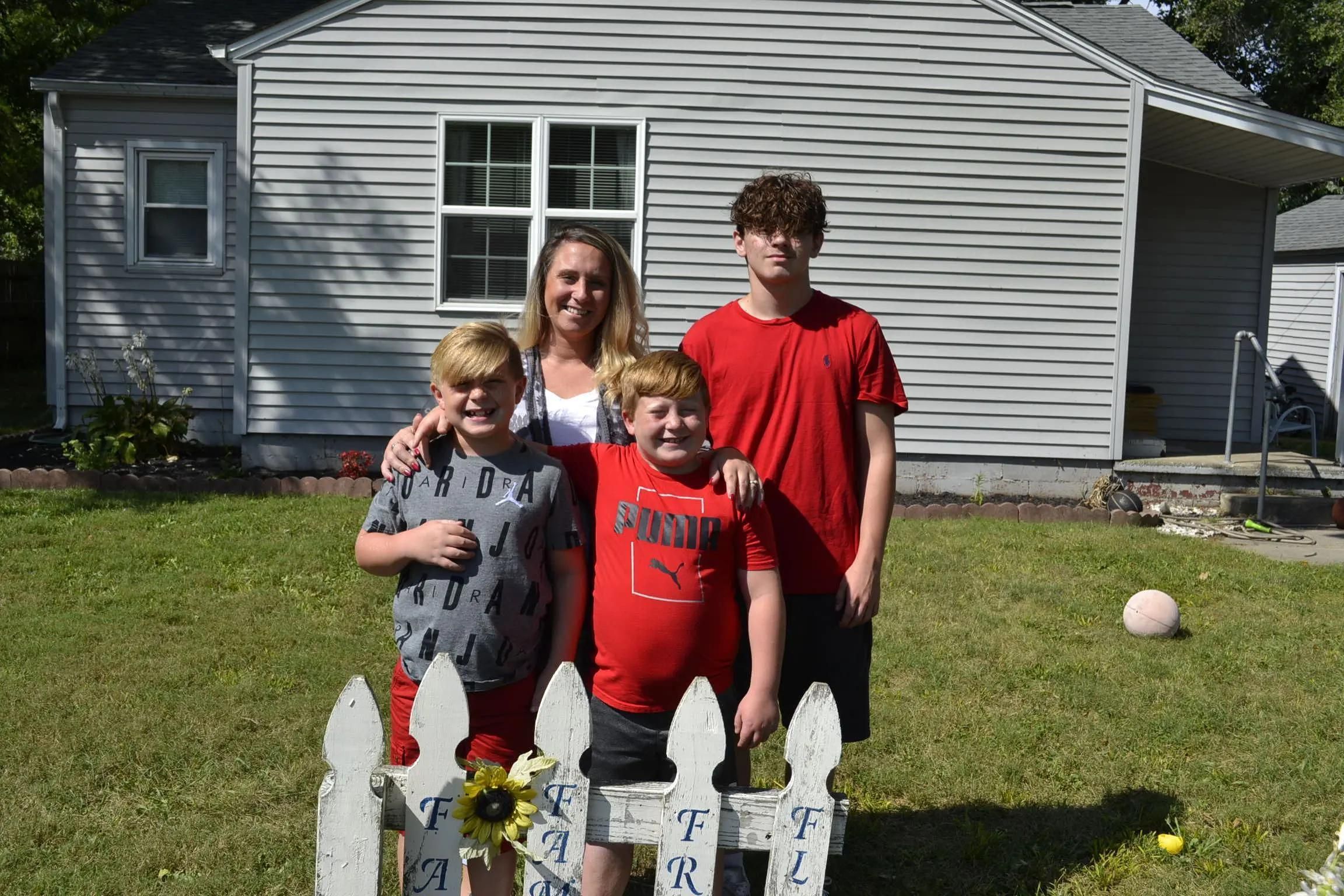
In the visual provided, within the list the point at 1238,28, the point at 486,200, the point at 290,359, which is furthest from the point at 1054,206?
the point at 1238,28

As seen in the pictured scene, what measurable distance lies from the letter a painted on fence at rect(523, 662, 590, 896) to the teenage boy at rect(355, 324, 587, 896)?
26 cm

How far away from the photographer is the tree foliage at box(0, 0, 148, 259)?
1758cm

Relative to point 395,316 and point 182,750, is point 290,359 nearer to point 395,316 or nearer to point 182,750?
point 395,316

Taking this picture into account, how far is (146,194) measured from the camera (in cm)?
1207

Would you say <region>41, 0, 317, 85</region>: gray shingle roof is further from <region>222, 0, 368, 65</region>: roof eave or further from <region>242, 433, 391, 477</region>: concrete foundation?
<region>242, 433, 391, 477</region>: concrete foundation

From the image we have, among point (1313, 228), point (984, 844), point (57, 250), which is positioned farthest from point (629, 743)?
point (1313, 228)

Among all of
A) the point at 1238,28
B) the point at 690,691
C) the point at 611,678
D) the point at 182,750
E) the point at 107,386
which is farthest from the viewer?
the point at 1238,28

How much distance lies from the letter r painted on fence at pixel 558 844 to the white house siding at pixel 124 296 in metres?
10.3

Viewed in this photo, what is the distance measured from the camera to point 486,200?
10125 mm

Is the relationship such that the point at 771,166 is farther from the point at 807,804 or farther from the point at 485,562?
the point at 807,804

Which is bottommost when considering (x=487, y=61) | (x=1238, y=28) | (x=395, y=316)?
(x=395, y=316)

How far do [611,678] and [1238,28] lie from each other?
29.1m

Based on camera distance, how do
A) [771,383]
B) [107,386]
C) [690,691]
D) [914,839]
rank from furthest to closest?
[107,386]
[914,839]
[771,383]
[690,691]

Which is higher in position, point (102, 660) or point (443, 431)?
point (443, 431)
